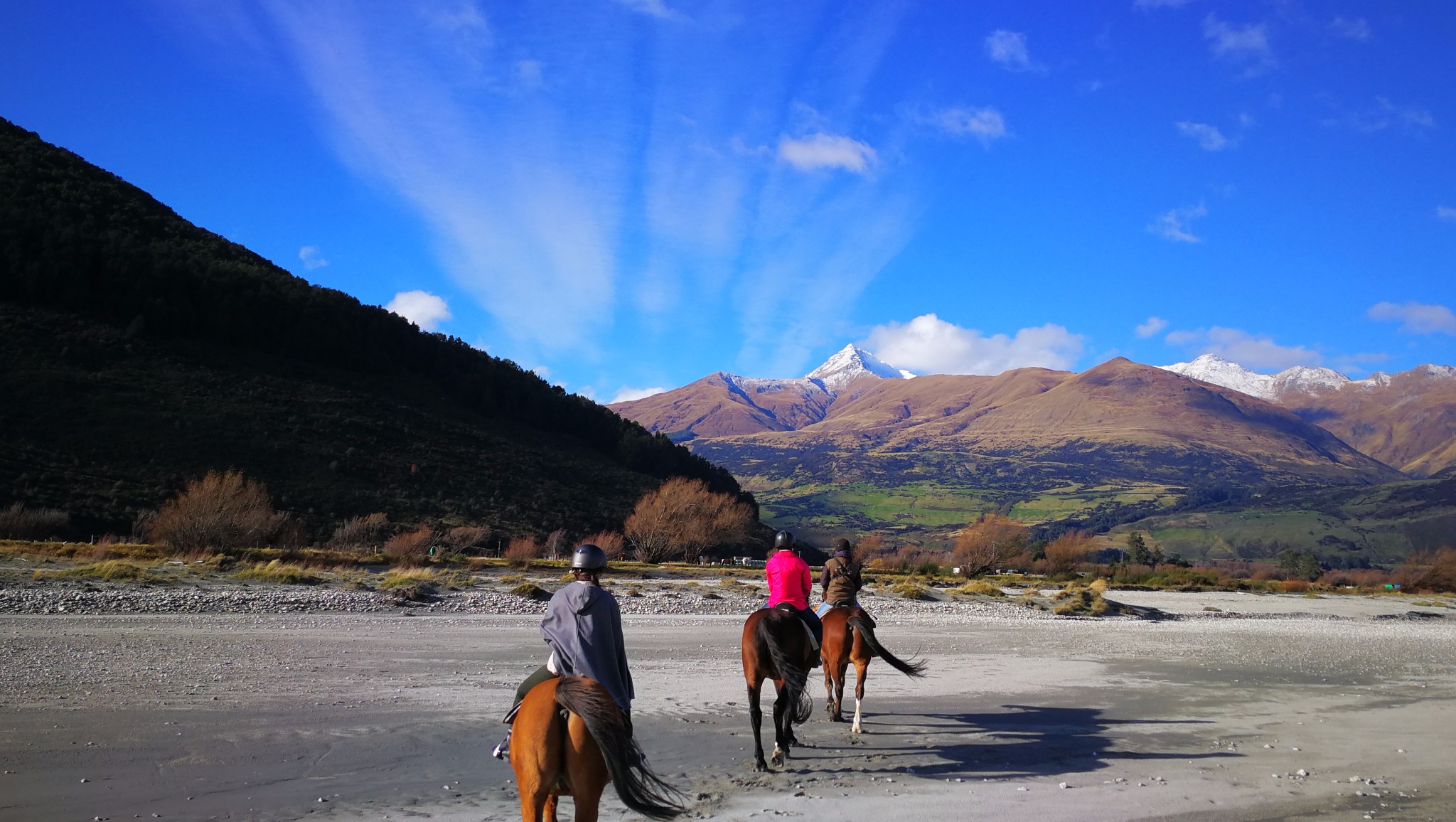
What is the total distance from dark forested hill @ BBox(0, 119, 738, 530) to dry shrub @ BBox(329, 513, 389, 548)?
2.01 meters

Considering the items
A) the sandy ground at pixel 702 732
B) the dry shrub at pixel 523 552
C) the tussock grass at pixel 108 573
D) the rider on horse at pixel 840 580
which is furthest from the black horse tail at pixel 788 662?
the dry shrub at pixel 523 552

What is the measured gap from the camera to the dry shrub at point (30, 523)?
110ft

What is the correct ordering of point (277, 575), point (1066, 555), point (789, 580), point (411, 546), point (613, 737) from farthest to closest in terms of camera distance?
point (1066, 555)
point (411, 546)
point (277, 575)
point (789, 580)
point (613, 737)

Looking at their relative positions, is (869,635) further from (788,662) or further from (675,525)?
(675,525)

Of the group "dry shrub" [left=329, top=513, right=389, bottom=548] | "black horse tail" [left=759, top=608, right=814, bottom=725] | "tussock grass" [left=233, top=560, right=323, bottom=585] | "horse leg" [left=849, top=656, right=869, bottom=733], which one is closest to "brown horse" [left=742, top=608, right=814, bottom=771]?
"black horse tail" [left=759, top=608, right=814, bottom=725]

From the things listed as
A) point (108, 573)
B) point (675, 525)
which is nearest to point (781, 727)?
point (108, 573)

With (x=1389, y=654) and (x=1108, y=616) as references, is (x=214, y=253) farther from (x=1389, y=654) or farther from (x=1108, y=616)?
(x=1389, y=654)

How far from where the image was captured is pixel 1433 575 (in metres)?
63.8

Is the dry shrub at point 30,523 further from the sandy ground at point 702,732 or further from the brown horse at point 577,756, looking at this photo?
the brown horse at point 577,756

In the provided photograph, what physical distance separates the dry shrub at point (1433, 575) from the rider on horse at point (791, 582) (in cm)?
6873

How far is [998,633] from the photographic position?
24.8m

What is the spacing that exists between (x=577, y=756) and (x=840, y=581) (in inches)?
271

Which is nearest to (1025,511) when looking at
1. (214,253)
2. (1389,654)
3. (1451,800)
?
(214,253)

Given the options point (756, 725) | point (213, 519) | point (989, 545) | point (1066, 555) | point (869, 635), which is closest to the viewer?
point (756, 725)
